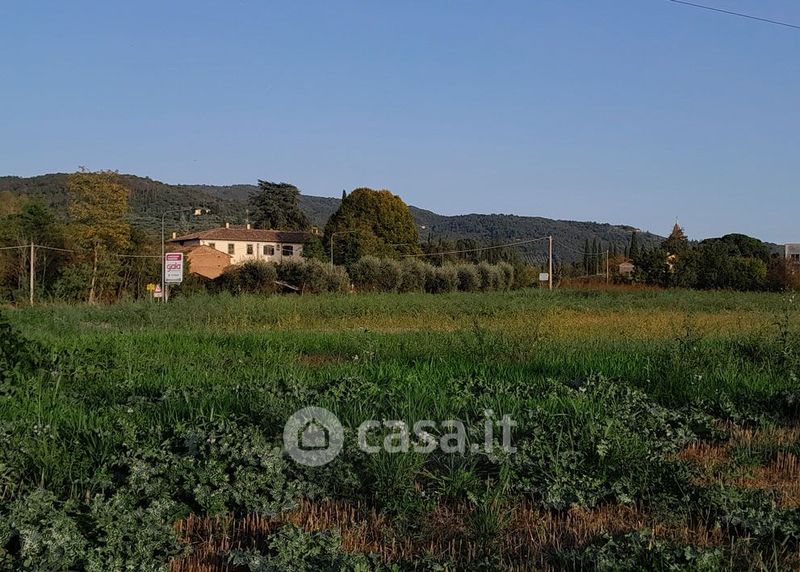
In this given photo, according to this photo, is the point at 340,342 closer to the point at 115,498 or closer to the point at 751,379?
the point at 751,379

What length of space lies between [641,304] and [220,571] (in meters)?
32.4

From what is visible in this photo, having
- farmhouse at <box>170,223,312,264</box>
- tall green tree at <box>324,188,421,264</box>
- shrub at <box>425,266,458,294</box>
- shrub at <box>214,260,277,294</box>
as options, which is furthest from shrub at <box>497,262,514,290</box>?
farmhouse at <box>170,223,312,264</box>

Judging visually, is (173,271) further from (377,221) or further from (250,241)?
(250,241)

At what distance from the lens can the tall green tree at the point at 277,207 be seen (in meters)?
110

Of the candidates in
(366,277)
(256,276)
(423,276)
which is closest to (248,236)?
(366,277)

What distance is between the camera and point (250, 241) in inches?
3494

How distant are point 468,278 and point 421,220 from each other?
4675 inches

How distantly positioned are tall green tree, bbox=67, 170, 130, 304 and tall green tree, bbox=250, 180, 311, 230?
55.5 meters

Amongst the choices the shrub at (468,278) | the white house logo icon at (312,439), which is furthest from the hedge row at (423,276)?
the white house logo icon at (312,439)

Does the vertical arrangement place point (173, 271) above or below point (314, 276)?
Answer: above

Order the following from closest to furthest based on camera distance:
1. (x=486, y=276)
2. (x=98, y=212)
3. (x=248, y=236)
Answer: (x=98, y=212), (x=486, y=276), (x=248, y=236)

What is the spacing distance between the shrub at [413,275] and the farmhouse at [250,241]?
3018 cm

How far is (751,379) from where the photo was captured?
8.47m

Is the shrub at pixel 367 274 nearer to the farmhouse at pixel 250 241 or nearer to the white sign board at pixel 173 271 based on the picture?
the white sign board at pixel 173 271
